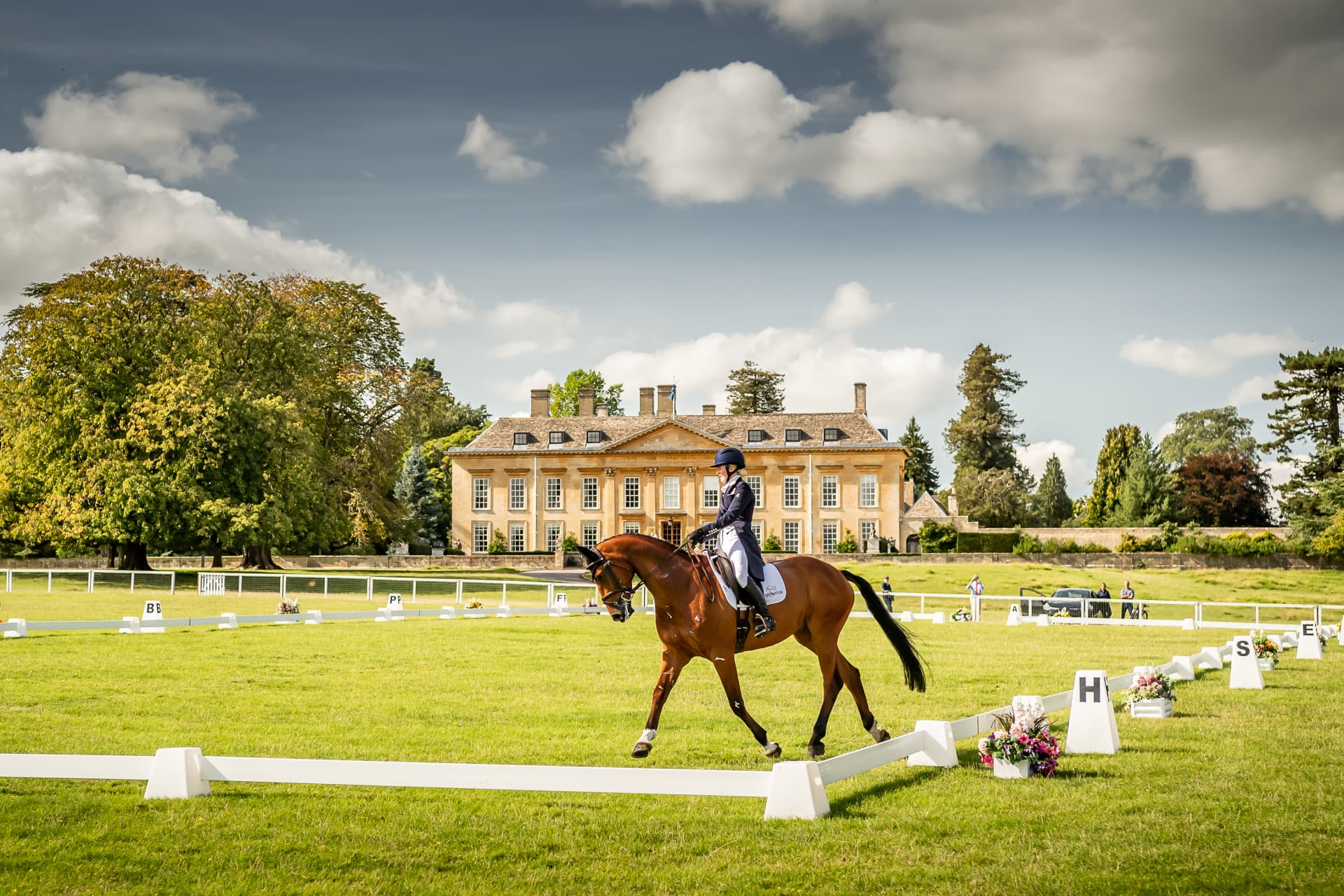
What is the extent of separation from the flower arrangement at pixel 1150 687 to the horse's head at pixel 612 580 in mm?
6372

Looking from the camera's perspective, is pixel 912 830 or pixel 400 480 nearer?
pixel 912 830

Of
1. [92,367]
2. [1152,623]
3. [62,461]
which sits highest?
[92,367]

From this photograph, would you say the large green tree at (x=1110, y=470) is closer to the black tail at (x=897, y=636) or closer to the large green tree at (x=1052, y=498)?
the large green tree at (x=1052, y=498)

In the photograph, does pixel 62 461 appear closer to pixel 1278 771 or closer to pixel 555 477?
pixel 555 477

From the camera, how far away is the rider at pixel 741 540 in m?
9.77

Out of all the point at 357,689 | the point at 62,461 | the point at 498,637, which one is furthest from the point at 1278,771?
the point at 62,461

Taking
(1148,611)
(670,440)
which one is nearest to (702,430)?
(670,440)

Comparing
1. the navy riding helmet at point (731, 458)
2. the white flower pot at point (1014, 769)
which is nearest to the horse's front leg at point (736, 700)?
the navy riding helmet at point (731, 458)

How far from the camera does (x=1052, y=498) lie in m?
91.8

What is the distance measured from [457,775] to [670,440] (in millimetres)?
66240

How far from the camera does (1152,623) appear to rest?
3114cm

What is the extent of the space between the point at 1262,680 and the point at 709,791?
39.5ft

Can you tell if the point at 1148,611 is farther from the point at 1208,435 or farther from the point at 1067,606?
the point at 1208,435

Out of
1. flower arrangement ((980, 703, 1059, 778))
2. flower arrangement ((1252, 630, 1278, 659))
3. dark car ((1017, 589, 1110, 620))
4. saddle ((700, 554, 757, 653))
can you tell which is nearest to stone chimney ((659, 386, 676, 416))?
dark car ((1017, 589, 1110, 620))
